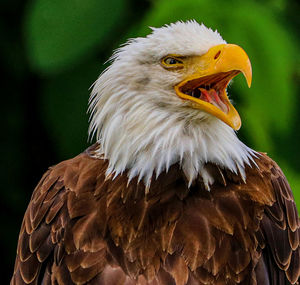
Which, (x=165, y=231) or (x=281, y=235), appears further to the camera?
(x=281, y=235)

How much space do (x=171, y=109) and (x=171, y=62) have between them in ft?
0.46

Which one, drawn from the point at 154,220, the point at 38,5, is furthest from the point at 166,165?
the point at 38,5

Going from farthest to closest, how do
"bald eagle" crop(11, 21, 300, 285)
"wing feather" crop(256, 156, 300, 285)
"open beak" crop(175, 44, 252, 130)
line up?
"wing feather" crop(256, 156, 300, 285)
"bald eagle" crop(11, 21, 300, 285)
"open beak" crop(175, 44, 252, 130)

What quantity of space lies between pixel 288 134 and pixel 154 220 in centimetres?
94

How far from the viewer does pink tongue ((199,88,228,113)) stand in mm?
2455

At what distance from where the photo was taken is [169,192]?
8.41ft

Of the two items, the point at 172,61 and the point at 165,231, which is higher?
the point at 172,61

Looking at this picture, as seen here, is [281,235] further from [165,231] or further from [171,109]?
[171,109]

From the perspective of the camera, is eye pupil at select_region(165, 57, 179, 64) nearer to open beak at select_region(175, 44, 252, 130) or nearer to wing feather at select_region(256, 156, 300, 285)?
open beak at select_region(175, 44, 252, 130)

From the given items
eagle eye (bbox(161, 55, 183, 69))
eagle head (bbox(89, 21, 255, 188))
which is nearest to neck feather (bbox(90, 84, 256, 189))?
eagle head (bbox(89, 21, 255, 188))

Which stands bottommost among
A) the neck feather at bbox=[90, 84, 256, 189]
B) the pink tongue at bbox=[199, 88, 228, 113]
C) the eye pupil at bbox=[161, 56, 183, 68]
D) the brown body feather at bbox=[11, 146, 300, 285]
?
the brown body feather at bbox=[11, 146, 300, 285]

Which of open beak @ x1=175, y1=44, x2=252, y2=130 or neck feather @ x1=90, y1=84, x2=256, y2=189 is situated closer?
open beak @ x1=175, y1=44, x2=252, y2=130

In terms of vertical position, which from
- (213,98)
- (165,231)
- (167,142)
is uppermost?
(213,98)

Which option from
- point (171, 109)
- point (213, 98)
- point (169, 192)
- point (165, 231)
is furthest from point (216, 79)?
point (165, 231)
